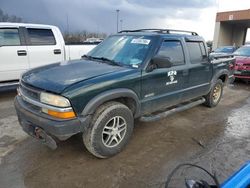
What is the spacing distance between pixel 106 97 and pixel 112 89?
0.16 metres

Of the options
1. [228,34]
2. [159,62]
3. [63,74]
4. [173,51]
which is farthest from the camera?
[228,34]

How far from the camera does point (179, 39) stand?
4496mm

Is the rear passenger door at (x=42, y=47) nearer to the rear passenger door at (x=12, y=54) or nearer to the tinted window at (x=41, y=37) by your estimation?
the tinted window at (x=41, y=37)

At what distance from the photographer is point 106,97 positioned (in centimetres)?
314

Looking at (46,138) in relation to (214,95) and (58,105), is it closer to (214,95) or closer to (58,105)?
(58,105)

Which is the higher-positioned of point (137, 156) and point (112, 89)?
point (112, 89)

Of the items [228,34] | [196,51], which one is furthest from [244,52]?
[228,34]

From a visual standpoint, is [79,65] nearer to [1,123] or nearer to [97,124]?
[97,124]

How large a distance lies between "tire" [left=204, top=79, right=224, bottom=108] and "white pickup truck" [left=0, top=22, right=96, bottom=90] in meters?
4.53

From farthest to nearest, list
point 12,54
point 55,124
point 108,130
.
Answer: point 12,54 → point 108,130 → point 55,124

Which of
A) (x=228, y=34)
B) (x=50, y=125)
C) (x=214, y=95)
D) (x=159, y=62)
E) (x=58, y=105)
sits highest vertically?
(x=228, y=34)

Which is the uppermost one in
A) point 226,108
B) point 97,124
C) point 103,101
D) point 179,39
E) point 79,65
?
point 179,39

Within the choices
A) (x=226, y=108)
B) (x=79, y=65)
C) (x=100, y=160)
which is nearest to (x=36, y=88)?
(x=79, y=65)

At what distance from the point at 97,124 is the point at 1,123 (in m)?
2.61
